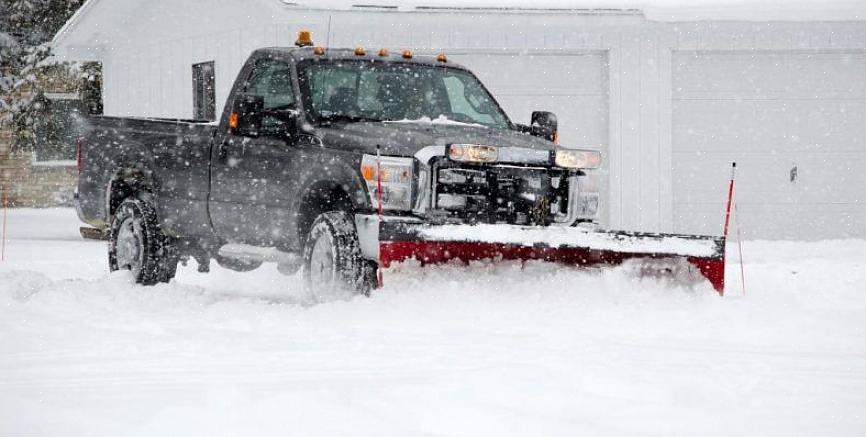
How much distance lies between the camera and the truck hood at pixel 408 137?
29.2 ft

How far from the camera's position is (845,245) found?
17219 millimetres

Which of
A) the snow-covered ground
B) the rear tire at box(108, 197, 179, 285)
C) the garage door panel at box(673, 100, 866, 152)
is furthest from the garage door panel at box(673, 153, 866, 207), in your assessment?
the rear tire at box(108, 197, 179, 285)

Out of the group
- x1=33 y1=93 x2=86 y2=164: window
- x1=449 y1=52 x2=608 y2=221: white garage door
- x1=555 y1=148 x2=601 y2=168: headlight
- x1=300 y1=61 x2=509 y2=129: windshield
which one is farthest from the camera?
x1=33 y1=93 x2=86 y2=164: window

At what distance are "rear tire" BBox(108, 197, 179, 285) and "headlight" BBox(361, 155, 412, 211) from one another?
2.90m

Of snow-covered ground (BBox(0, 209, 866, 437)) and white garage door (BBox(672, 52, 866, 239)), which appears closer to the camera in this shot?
snow-covered ground (BBox(0, 209, 866, 437))

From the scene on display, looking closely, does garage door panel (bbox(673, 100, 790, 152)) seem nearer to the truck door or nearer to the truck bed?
the truck bed

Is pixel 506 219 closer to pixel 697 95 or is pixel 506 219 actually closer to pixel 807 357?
pixel 807 357

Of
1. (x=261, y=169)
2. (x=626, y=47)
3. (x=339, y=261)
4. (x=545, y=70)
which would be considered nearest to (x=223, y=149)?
(x=261, y=169)

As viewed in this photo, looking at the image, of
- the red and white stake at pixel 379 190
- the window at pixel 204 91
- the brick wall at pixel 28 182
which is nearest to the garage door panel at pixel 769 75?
the window at pixel 204 91

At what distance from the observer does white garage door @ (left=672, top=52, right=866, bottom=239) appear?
693 inches

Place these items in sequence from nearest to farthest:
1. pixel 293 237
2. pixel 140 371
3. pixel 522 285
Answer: pixel 140 371 → pixel 522 285 → pixel 293 237

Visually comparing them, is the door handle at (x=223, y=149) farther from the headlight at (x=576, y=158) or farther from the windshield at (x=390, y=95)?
the headlight at (x=576, y=158)

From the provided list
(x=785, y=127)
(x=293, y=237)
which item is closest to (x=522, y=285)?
(x=293, y=237)

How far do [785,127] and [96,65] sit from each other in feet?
51.6
